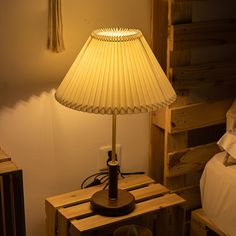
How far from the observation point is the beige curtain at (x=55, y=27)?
1.67 meters

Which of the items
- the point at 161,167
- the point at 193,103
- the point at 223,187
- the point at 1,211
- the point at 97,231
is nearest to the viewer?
the point at 1,211

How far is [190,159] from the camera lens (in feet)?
6.65

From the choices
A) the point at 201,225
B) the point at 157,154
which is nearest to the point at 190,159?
the point at 157,154

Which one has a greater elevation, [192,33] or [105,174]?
[192,33]

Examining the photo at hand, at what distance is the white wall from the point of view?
168cm

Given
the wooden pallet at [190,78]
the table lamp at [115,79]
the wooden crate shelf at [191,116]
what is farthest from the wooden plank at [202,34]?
the table lamp at [115,79]

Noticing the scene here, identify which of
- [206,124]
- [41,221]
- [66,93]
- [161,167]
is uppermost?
[66,93]

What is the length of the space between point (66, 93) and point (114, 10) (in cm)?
46

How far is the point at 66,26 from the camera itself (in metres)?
1.74

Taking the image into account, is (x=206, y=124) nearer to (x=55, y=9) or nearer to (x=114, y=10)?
(x=114, y=10)

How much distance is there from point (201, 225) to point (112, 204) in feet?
1.80

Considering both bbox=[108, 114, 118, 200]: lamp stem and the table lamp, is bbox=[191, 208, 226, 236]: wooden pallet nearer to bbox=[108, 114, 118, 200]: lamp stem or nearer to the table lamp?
bbox=[108, 114, 118, 200]: lamp stem

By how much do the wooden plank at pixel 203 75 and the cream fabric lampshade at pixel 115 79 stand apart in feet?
1.26

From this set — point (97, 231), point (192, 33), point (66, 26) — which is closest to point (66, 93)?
point (66, 26)
